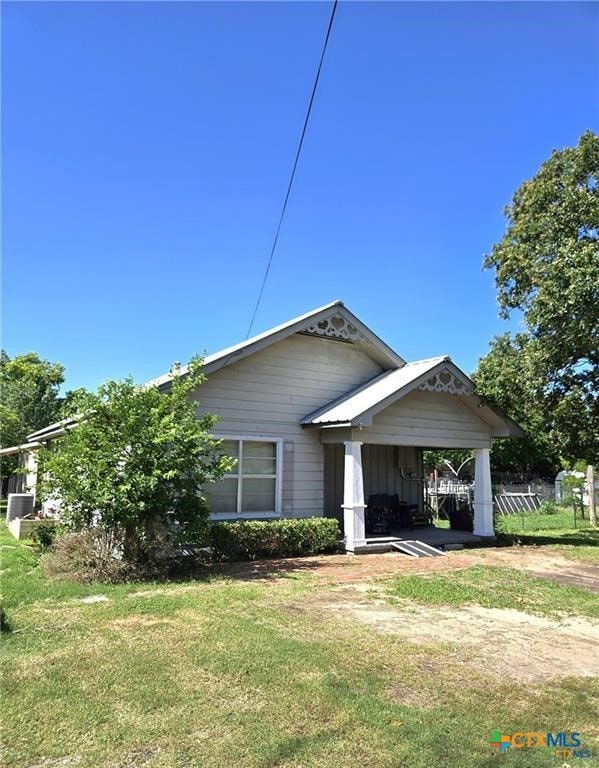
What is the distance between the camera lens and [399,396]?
40.4ft

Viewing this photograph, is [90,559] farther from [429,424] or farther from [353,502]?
[429,424]

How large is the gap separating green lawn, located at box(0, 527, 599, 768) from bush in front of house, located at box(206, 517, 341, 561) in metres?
3.56

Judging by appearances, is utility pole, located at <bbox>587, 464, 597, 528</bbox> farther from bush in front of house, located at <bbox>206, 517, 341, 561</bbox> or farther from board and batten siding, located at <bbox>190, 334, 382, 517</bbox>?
bush in front of house, located at <bbox>206, 517, 341, 561</bbox>

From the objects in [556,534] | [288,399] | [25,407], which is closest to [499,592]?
[288,399]

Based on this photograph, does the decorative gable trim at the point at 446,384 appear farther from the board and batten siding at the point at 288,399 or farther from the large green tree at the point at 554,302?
the board and batten siding at the point at 288,399

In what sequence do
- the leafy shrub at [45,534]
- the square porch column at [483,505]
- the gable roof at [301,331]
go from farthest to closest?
the square porch column at [483,505] → the gable roof at [301,331] → the leafy shrub at [45,534]

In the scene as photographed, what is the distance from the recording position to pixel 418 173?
40.4 feet

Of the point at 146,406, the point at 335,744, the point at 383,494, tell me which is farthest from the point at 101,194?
the point at 335,744

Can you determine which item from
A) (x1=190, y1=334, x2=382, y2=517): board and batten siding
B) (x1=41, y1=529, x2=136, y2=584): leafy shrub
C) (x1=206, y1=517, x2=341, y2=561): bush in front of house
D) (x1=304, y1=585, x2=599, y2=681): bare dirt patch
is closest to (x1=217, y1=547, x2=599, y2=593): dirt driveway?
(x1=206, y1=517, x2=341, y2=561): bush in front of house

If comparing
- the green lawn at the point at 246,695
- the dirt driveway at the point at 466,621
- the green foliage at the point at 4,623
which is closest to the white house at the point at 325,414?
the dirt driveway at the point at 466,621

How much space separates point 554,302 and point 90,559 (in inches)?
446

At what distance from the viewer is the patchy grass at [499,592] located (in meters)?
7.40

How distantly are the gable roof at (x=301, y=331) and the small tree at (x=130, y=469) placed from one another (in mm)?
1784

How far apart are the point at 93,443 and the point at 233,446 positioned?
396cm
